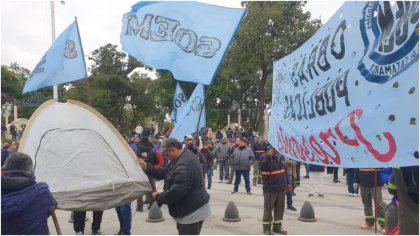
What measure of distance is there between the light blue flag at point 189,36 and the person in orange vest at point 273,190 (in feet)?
8.04

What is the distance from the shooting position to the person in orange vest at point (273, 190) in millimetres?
7551

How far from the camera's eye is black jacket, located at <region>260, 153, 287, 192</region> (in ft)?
24.8

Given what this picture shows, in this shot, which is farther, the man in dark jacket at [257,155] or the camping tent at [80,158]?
the man in dark jacket at [257,155]

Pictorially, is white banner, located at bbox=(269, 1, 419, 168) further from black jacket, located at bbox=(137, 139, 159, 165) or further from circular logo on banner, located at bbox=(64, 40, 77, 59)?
circular logo on banner, located at bbox=(64, 40, 77, 59)

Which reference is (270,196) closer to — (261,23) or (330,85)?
(330,85)

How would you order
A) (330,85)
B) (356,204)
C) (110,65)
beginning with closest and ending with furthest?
1. (330,85)
2. (356,204)
3. (110,65)

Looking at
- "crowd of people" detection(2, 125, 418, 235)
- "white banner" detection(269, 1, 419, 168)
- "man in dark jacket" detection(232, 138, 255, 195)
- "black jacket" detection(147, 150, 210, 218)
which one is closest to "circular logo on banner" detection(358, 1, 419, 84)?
"white banner" detection(269, 1, 419, 168)

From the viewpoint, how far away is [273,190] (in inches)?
297

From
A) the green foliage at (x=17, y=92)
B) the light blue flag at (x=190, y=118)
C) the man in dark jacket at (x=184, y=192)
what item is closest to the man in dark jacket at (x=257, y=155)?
the light blue flag at (x=190, y=118)

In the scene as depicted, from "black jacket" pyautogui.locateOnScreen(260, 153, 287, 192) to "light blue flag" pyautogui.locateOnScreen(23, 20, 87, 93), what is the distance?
12.5ft

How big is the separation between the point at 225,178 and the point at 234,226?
727 centimetres

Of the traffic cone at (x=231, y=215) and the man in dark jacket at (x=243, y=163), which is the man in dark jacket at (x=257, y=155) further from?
the traffic cone at (x=231, y=215)

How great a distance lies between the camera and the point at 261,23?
36625mm

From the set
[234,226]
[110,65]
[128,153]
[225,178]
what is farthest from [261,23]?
[128,153]
